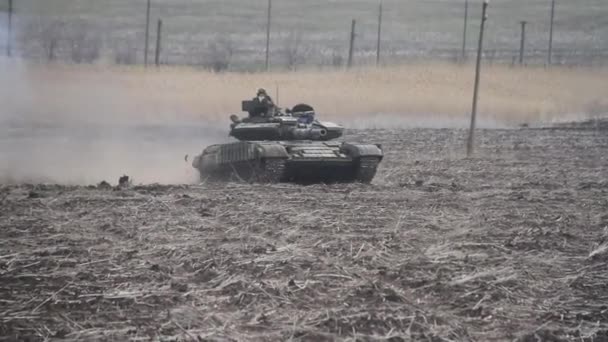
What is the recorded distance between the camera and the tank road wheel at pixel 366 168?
18.9 metres

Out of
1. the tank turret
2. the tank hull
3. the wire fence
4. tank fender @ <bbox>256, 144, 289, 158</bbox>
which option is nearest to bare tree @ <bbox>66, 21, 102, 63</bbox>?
the wire fence

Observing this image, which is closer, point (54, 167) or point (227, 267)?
point (227, 267)

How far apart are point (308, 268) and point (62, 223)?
3.80 meters

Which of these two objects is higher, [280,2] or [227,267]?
[280,2]

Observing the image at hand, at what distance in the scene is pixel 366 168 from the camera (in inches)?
751

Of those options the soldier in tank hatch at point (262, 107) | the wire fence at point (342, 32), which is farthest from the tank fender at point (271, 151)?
the wire fence at point (342, 32)

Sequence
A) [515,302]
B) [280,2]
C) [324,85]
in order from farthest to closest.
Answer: [280,2] → [324,85] → [515,302]

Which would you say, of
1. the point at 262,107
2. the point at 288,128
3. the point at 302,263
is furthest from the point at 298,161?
the point at 302,263

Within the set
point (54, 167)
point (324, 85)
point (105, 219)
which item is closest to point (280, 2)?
point (324, 85)

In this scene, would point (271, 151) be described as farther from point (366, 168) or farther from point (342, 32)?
point (342, 32)

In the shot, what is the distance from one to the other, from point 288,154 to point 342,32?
79.2 meters

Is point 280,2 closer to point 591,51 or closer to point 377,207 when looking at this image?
point 591,51

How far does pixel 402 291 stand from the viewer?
9555 mm

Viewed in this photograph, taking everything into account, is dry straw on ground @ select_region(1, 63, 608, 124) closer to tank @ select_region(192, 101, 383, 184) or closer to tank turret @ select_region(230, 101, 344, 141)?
tank @ select_region(192, 101, 383, 184)
